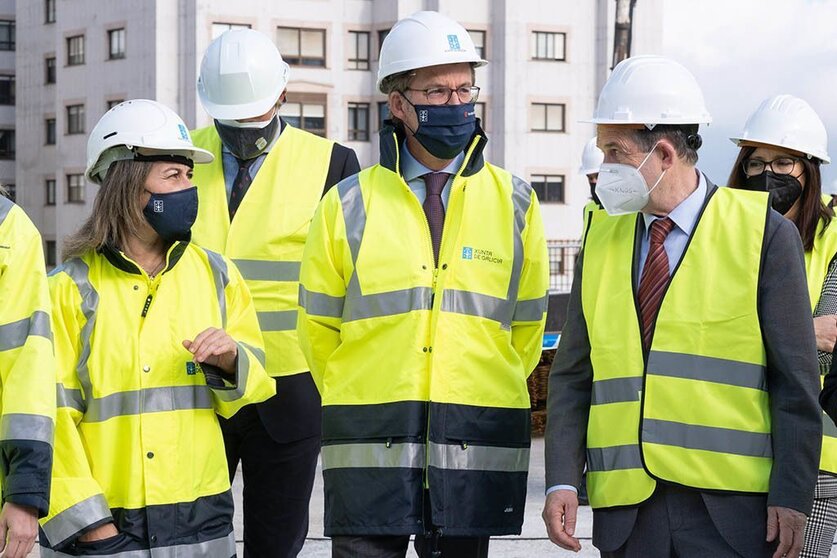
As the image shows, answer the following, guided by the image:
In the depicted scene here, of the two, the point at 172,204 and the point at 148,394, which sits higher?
the point at 172,204

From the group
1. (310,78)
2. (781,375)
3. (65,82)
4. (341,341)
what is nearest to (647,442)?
(781,375)

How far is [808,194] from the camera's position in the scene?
5.49 metres

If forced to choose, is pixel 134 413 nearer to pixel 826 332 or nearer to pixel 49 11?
pixel 826 332

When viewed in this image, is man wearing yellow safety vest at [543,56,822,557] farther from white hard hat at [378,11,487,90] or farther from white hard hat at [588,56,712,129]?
white hard hat at [378,11,487,90]

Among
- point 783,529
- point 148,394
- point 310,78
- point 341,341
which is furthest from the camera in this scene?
point 310,78

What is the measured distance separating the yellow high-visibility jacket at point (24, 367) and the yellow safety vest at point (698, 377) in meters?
1.54

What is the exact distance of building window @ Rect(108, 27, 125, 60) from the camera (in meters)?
51.7

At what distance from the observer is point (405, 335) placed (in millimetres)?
4691

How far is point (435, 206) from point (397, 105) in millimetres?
374

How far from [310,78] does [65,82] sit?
10425mm

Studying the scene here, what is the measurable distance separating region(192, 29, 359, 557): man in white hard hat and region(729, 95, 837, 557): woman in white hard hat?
1588 millimetres

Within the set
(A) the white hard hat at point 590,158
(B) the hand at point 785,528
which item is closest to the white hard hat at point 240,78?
(B) the hand at point 785,528

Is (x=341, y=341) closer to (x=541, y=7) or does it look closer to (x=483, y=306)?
(x=483, y=306)

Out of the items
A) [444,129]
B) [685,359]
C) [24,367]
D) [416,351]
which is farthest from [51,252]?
[685,359]
